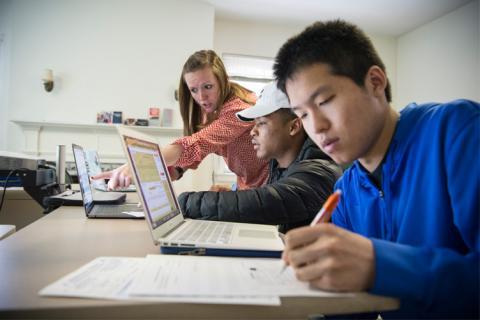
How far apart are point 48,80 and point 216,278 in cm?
371

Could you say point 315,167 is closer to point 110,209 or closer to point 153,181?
point 153,181

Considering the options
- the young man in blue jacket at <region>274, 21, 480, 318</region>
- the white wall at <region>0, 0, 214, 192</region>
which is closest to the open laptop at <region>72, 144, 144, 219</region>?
the young man in blue jacket at <region>274, 21, 480, 318</region>

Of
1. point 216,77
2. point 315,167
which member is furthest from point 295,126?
point 216,77

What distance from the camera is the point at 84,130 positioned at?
11.8ft

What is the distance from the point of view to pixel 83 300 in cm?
41

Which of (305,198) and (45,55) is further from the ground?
(45,55)

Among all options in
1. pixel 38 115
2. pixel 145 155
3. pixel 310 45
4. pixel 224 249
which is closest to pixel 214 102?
pixel 145 155

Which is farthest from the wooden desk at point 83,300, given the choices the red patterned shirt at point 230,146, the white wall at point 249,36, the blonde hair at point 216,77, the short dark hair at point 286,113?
the white wall at point 249,36

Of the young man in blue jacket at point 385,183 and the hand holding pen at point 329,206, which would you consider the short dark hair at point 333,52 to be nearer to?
the young man in blue jacket at point 385,183

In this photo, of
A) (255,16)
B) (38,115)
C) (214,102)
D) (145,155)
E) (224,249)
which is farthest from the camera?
(255,16)

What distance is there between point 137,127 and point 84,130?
0.61 meters

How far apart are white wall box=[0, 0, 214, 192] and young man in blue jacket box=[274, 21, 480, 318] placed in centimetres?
315

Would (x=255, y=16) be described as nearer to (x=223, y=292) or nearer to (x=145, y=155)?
(x=145, y=155)

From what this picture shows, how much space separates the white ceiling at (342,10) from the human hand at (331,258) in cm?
375
